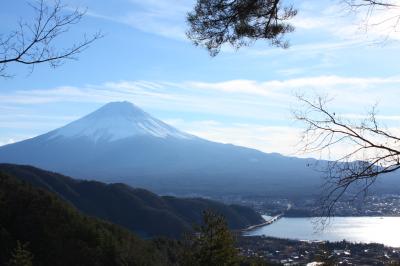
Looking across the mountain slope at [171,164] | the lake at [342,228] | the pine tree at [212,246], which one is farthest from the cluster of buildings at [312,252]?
the mountain slope at [171,164]

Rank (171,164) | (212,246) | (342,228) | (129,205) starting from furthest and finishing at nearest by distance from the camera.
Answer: (171,164) < (129,205) < (342,228) < (212,246)

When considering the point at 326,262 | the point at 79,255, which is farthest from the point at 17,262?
the point at 79,255

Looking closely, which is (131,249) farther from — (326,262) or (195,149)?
(195,149)

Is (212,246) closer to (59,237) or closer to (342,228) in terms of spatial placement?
(59,237)

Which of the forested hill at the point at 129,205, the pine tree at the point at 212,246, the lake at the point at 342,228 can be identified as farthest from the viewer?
the forested hill at the point at 129,205

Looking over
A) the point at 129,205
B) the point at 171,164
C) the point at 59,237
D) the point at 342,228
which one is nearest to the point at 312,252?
Answer: the point at 59,237

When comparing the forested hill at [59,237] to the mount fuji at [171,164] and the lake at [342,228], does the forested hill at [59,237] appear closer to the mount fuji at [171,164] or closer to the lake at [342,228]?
the lake at [342,228]
